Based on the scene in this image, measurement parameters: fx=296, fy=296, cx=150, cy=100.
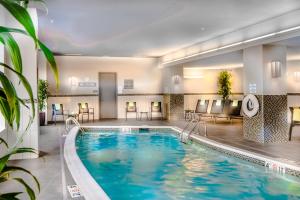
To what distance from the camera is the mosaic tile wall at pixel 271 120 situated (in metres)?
7.65

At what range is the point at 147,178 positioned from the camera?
5492 millimetres

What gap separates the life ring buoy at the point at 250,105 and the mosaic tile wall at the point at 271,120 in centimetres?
12

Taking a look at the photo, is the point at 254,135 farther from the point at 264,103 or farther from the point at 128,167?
the point at 128,167

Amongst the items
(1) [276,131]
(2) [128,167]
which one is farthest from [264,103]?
(2) [128,167]

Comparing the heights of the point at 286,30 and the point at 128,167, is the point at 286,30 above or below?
above

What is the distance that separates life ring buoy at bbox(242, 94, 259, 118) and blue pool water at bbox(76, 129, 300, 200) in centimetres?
162

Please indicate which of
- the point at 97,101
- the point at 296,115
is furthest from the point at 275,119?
the point at 97,101

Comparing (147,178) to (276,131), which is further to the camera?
(276,131)

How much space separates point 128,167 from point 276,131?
408cm

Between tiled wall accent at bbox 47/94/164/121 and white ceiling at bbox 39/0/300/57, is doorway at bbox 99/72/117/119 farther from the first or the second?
white ceiling at bbox 39/0/300/57

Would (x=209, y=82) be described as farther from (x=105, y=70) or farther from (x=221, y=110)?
(x=105, y=70)

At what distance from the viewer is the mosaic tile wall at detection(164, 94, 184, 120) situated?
14.1 meters

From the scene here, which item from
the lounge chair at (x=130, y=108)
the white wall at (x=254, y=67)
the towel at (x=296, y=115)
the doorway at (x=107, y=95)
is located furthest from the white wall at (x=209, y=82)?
the white wall at (x=254, y=67)

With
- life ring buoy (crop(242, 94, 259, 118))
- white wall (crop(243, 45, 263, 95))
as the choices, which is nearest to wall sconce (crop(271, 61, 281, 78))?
white wall (crop(243, 45, 263, 95))
